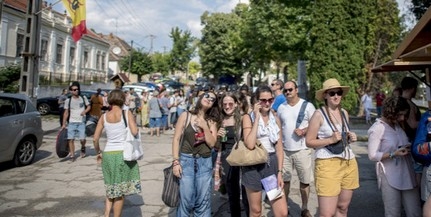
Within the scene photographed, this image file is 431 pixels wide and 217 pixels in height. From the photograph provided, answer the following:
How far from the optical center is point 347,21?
60.1 ft

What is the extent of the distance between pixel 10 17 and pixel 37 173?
2122 centimetres

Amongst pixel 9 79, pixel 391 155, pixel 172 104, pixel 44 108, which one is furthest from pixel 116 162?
pixel 9 79

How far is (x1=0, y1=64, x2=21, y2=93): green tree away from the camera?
18487 mm

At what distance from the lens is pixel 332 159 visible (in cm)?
354

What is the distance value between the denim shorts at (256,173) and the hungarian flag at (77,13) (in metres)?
10.4

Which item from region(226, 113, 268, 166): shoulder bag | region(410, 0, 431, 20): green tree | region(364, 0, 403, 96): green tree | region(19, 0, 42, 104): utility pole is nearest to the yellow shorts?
region(226, 113, 268, 166): shoulder bag

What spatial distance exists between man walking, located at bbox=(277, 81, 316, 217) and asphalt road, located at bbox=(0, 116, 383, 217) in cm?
64

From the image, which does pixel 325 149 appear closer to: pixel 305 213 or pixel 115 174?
pixel 305 213

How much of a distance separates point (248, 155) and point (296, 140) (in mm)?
1439

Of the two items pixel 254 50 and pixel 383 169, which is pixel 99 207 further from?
pixel 254 50

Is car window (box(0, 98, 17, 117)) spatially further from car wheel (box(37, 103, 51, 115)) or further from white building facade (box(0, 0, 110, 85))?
car wheel (box(37, 103, 51, 115))

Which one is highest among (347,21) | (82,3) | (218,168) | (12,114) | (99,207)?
(347,21)

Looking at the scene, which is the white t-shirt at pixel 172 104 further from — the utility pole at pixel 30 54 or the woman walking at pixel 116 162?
the woman walking at pixel 116 162

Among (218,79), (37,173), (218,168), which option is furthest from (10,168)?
(218,79)
